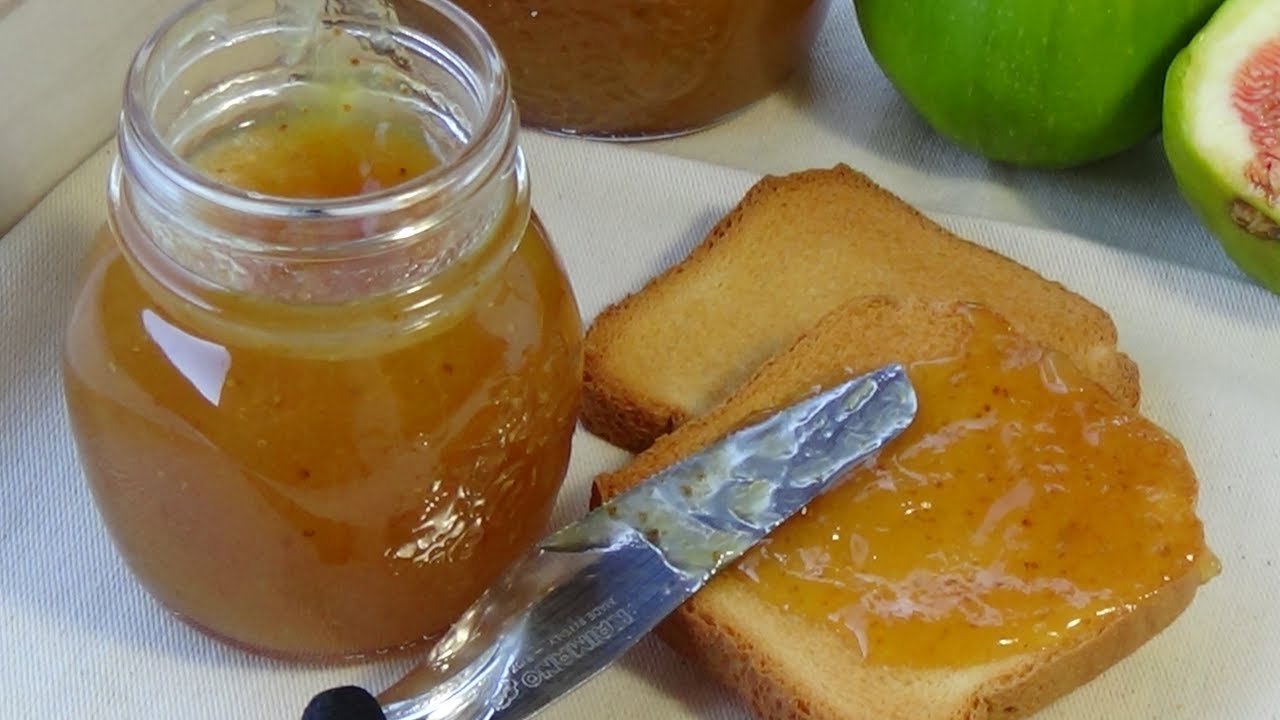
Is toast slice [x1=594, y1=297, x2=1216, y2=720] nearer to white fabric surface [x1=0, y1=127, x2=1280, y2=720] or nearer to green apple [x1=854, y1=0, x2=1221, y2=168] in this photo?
white fabric surface [x1=0, y1=127, x2=1280, y2=720]

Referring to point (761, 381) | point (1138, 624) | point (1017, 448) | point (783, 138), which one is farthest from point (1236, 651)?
point (783, 138)

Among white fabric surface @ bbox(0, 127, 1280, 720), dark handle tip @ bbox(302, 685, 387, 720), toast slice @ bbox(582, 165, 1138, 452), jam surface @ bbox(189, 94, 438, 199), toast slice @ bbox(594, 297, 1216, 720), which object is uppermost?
jam surface @ bbox(189, 94, 438, 199)

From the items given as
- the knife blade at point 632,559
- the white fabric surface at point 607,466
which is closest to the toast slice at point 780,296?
the white fabric surface at point 607,466

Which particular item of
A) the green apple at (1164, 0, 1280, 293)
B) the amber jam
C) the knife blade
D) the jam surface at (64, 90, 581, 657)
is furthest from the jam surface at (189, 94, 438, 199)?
the green apple at (1164, 0, 1280, 293)

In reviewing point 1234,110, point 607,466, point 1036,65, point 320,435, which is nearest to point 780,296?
point 607,466

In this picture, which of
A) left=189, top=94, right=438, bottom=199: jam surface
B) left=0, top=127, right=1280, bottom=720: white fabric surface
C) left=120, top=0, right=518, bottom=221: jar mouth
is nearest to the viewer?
left=120, top=0, right=518, bottom=221: jar mouth

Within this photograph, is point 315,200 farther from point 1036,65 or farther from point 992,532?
point 1036,65
